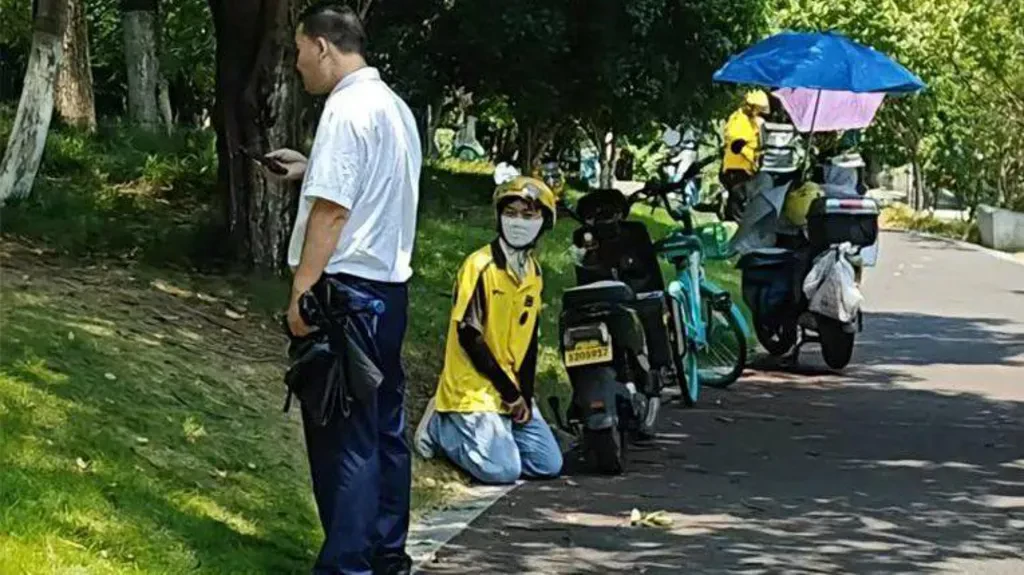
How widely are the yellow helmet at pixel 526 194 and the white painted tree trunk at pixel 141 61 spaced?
11.7m

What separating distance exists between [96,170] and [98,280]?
15.6 ft

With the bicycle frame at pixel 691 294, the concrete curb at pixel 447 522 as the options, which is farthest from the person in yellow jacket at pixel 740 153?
the concrete curb at pixel 447 522

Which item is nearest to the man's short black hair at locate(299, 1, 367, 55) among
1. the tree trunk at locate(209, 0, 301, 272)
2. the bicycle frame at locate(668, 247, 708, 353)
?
the tree trunk at locate(209, 0, 301, 272)

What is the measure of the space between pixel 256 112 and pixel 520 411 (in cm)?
278

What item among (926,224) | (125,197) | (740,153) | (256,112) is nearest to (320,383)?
(256,112)

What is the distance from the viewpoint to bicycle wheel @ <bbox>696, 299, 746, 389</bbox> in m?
12.4

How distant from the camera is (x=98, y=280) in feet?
31.2

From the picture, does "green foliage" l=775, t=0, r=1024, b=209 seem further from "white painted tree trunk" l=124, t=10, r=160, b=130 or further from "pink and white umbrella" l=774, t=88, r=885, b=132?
"pink and white umbrella" l=774, t=88, r=885, b=132

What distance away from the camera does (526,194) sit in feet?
28.7

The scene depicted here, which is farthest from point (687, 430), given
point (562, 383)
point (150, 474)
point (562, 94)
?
point (562, 94)

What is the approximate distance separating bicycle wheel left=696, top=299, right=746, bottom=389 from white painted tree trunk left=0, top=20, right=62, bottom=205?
458 cm

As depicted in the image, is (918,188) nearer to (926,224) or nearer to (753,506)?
(926,224)

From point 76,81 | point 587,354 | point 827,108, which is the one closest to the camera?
point 587,354

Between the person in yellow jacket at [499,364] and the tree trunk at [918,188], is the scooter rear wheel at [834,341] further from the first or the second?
the tree trunk at [918,188]
